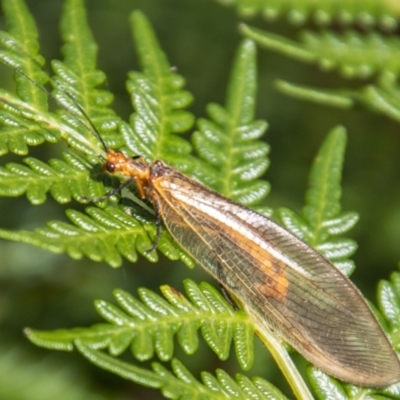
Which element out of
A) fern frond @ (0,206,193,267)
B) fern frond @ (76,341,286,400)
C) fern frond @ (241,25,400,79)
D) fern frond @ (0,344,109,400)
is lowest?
fern frond @ (0,344,109,400)

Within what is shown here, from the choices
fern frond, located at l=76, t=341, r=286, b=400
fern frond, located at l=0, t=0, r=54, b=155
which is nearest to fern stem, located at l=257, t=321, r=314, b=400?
fern frond, located at l=76, t=341, r=286, b=400

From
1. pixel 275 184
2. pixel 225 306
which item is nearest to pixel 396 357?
pixel 225 306

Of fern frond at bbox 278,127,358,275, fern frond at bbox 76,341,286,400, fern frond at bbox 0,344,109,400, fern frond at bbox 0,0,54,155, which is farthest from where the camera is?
fern frond at bbox 0,344,109,400

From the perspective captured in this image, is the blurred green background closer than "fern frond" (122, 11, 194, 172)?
No

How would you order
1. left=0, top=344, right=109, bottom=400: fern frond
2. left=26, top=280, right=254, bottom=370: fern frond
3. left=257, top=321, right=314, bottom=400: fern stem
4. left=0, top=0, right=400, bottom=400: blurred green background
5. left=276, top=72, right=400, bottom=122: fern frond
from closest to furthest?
left=26, top=280, right=254, bottom=370: fern frond, left=257, top=321, right=314, bottom=400: fern stem, left=276, top=72, right=400, bottom=122: fern frond, left=0, top=344, right=109, bottom=400: fern frond, left=0, top=0, right=400, bottom=400: blurred green background

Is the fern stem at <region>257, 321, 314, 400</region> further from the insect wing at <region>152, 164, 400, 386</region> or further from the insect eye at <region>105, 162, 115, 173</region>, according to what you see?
the insect eye at <region>105, 162, 115, 173</region>

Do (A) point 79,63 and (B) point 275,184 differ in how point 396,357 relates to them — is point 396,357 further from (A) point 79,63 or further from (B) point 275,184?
(B) point 275,184

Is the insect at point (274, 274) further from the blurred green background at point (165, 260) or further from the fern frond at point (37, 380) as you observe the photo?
the fern frond at point (37, 380)
